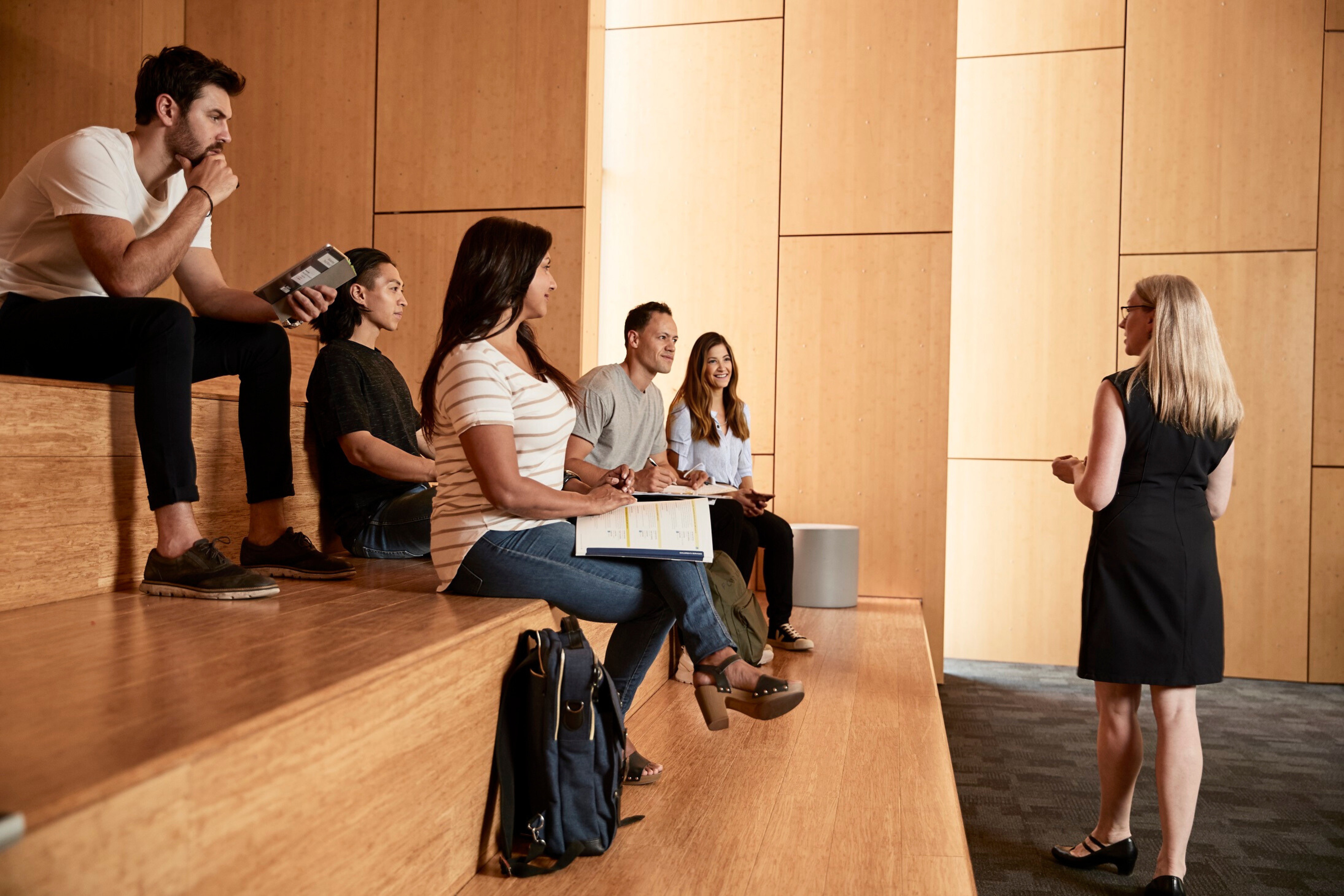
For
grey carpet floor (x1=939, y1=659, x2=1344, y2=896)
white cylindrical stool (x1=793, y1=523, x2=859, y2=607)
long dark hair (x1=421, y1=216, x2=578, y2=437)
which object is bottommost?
grey carpet floor (x1=939, y1=659, x2=1344, y2=896)

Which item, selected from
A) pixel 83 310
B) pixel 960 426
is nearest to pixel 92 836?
pixel 83 310

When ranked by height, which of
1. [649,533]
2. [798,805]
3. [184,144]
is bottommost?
[798,805]

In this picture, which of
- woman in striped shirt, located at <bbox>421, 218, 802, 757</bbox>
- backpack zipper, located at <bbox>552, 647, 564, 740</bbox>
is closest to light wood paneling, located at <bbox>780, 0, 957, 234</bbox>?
woman in striped shirt, located at <bbox>421, 218, 802, 757</bbox>

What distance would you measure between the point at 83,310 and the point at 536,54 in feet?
7.97

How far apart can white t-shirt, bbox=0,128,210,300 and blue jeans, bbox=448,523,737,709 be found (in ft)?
2.86

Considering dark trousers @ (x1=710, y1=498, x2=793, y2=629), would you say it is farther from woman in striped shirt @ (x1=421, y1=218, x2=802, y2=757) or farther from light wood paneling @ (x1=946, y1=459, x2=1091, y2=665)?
woman in striped shirt @ (x1=421, y1=218, x2=802, y2=757)

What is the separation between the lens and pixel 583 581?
1941 mm

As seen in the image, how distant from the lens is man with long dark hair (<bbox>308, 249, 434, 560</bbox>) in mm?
2645

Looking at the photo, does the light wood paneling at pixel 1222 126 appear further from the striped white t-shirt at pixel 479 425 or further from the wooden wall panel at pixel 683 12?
the striped white t-shirt at pixel 479 425

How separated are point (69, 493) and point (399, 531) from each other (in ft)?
3.09

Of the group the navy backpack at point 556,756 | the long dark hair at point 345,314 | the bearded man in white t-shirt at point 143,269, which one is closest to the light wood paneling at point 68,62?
the long dark hair at point 345,314

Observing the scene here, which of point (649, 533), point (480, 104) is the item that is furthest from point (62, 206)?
point (480, 104)

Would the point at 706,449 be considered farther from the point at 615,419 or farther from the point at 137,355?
the point at 137,355

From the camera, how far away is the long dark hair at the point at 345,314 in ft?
9.11
